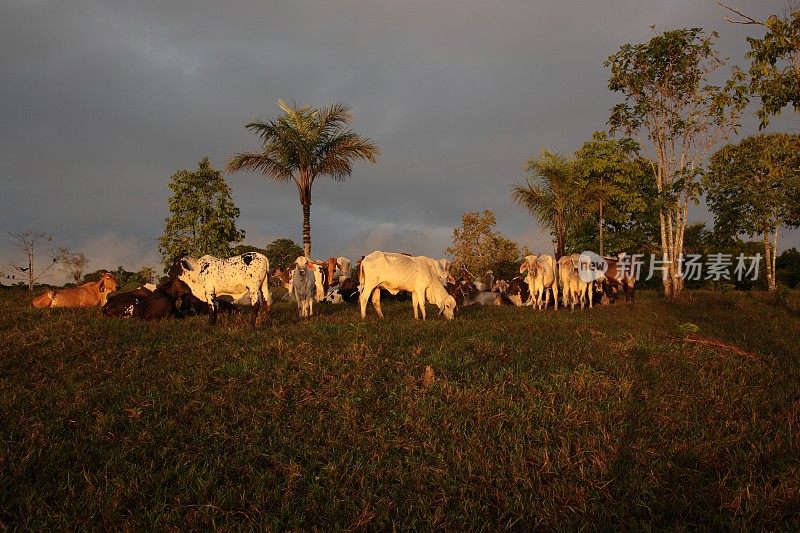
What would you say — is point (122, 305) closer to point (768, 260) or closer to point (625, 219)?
point (625, 219)

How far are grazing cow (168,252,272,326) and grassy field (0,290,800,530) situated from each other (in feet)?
10.9

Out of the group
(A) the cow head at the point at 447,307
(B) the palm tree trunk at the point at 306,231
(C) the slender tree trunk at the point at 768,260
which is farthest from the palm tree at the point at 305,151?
(C) the slender tree trunk at the point at 768,260

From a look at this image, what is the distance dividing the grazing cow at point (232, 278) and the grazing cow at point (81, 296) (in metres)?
8.33

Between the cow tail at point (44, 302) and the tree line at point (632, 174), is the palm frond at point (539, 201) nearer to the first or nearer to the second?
the tree line at point (632, 174)

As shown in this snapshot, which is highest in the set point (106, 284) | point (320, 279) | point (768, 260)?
point (768, 260)

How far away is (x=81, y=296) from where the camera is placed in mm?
19016

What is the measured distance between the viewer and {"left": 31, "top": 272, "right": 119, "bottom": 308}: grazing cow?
1834 centimetres

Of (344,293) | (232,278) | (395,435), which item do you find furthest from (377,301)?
(395,435)

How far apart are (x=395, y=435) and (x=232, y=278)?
8.39 meters

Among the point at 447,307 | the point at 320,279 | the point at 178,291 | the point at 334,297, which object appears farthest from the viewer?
the point at 334,297

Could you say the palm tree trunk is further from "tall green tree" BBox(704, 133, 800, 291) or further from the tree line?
"tall green tree" BBox(704, 133, 800, 291)

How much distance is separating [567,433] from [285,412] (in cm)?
310

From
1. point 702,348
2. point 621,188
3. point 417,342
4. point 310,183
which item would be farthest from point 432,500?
point 621,188

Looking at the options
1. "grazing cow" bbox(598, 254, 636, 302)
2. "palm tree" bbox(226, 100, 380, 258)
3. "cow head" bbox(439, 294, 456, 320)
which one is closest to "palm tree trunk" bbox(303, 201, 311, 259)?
"palm tree" bbox(226, 100, 380, 258)
